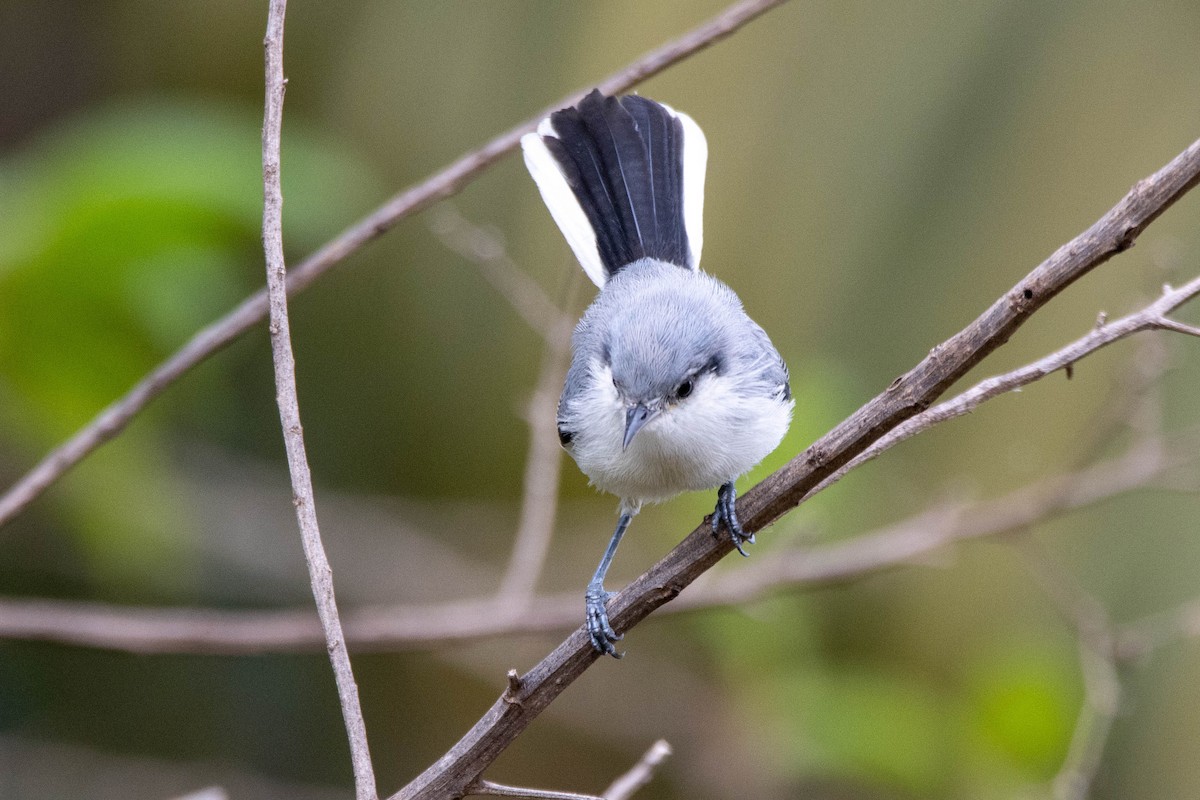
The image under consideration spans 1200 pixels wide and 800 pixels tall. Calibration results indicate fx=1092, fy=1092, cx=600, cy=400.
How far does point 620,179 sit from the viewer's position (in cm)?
219

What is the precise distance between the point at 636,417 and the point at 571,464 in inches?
91.1

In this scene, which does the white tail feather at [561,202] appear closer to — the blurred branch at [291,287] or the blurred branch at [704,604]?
the blurred branch at [291,287]

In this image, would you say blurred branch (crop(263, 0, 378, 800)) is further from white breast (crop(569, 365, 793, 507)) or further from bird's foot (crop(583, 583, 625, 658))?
white breast (crop(569, 365, 793, 507))

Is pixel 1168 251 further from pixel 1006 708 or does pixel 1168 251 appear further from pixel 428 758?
pixel 428 758

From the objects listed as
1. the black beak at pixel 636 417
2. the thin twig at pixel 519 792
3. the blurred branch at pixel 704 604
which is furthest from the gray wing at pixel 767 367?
the thin twig at pixel 519 792

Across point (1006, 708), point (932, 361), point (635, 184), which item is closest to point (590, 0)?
point (635, 184)

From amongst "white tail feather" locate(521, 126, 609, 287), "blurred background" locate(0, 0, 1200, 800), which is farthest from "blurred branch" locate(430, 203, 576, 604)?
"blurred background" locate(0, 0, 1200, 800)

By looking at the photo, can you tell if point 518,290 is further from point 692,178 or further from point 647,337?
point 647,337

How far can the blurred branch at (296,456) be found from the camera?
1172 mm

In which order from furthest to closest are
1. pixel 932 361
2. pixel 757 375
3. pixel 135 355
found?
pixel 135 355 < pixel 757 375 < pixel 932 361

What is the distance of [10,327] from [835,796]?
2660mm

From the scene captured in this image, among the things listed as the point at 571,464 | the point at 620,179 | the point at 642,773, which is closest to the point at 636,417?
the point at 642,773

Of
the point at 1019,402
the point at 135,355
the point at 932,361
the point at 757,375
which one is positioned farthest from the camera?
the point at 1019,402

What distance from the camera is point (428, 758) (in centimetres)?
420
